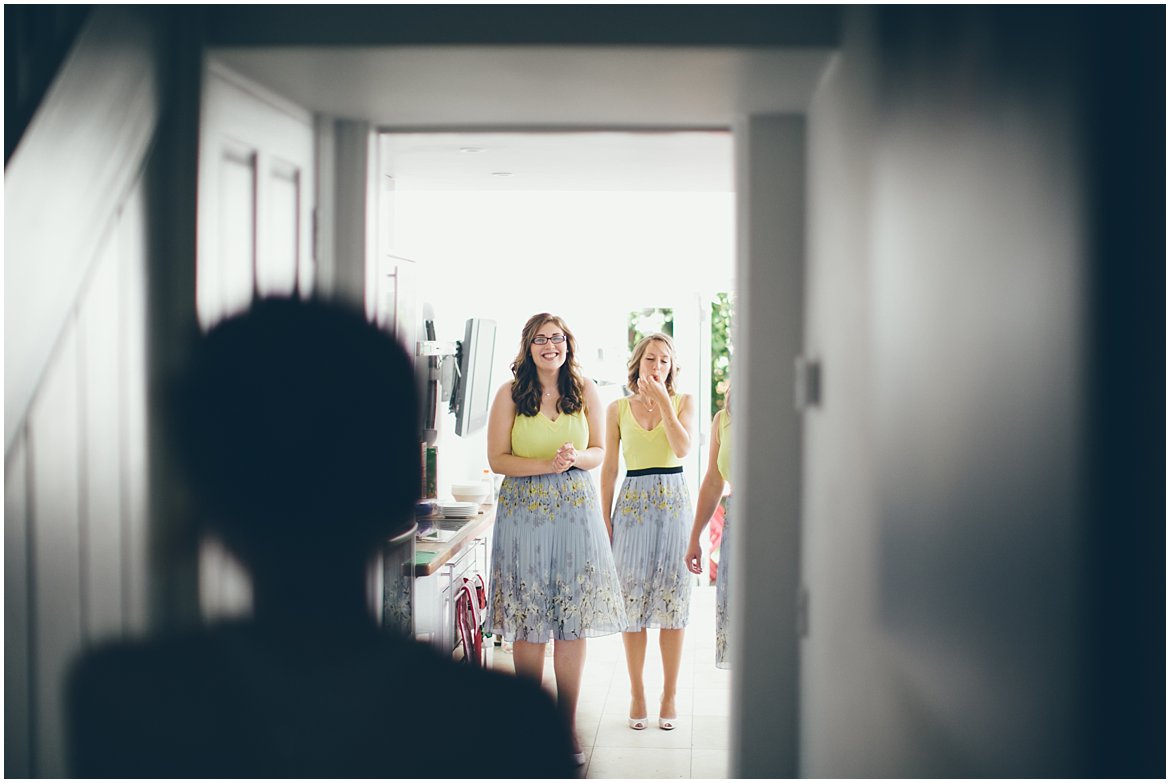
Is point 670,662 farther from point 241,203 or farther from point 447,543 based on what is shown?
point 241,203

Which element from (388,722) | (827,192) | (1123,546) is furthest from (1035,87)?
(388,722)

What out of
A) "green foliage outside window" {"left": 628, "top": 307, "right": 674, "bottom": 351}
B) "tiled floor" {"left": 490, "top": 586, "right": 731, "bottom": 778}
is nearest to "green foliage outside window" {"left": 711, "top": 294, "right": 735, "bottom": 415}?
"green foliage outside window" {"left": 628, "top": 307, "right": 674, "bottom": 351}

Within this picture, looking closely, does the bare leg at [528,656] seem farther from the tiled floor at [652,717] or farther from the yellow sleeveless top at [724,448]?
the yellow sleeveless top at [724,448]

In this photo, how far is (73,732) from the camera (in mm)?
1153

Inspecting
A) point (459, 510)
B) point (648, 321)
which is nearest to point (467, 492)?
point (459, 510)

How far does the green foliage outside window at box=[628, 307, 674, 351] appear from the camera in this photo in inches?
260

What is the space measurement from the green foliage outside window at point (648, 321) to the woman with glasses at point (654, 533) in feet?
9.82

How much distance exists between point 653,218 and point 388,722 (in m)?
4.37

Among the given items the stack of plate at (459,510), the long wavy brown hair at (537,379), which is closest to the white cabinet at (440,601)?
the stack of plate at (459,510)

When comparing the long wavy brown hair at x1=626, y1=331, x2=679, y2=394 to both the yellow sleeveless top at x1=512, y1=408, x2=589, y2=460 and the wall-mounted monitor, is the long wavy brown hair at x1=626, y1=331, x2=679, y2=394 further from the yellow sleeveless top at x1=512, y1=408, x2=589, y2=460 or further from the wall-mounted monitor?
the wall-mounted monitor

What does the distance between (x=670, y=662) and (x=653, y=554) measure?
0.44 metres

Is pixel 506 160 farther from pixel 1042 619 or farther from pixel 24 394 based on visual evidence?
pixel 1042 619

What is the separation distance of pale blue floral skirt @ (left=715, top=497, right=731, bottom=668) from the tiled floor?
17 cm

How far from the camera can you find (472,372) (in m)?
4.20
